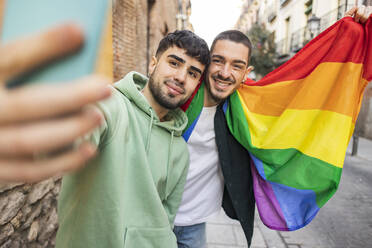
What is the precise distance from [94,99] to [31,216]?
7.23ft

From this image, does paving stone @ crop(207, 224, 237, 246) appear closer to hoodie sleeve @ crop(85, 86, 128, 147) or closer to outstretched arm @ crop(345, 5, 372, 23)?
hoodie sleeve @ crop(85, 86, 128, 147)

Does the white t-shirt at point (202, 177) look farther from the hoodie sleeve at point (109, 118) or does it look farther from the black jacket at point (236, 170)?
the hoodie sleeve at point (109, 118)

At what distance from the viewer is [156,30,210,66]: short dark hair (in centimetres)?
167

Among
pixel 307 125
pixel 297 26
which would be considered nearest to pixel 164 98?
pixel 307 125

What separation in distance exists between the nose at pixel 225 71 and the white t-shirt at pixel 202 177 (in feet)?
0.91

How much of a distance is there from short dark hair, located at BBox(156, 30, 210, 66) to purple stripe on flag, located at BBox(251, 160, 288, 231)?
92cm

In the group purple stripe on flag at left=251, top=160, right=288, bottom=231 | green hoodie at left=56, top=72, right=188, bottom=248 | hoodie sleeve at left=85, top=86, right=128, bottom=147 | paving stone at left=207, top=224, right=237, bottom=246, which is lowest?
paving stone at left=207, top=224, right=237, bottom=246

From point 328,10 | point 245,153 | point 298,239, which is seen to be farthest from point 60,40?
point 328,10

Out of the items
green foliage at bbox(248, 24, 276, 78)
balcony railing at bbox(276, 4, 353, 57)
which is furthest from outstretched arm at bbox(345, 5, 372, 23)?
green foliage at bbox(248, 24, 276, 78)

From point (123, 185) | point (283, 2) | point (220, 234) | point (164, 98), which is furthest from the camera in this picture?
point (283, 2)

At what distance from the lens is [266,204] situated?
195 centimetres

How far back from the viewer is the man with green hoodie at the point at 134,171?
1091 millimetres

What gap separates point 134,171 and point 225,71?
1.06 metres

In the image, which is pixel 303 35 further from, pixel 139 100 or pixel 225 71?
pixel 139 100
